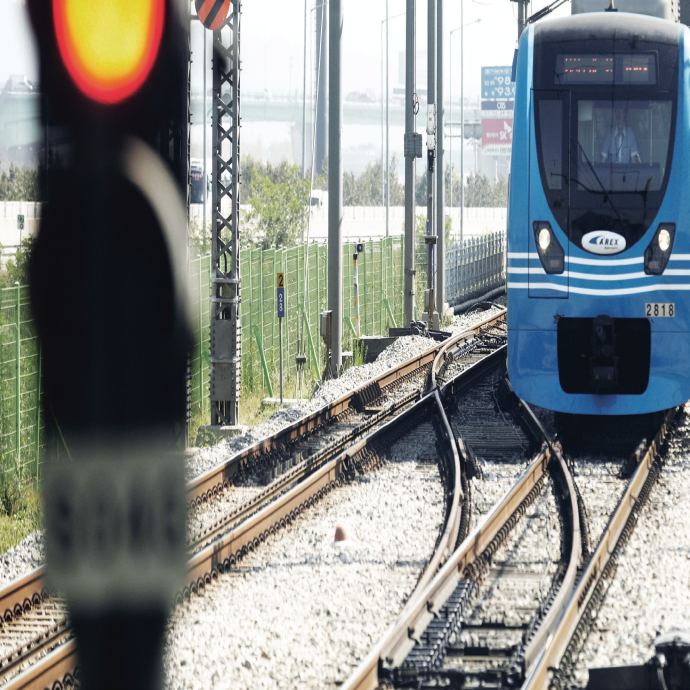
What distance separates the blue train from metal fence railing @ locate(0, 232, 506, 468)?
4646 mm

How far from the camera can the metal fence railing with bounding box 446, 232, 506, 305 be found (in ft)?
98.4

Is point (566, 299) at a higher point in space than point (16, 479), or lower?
higher

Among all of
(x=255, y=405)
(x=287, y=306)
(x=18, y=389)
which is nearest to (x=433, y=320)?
(x=287, y=306)

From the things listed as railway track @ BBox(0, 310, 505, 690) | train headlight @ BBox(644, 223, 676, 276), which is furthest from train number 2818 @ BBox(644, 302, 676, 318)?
railway track @ BBox(0, 310, 505, 690)

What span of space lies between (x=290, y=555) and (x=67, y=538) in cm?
180

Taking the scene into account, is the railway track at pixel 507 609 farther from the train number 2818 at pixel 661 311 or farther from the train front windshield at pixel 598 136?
the train front windshield at pixel 598 136

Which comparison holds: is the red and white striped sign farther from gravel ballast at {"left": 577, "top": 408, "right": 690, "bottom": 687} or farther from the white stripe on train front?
gravel ballast at {"left": 577, "top": 408, "right": 690, "bottom": 687}

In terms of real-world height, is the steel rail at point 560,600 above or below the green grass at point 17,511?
above

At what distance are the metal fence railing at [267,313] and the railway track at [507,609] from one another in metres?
4.72

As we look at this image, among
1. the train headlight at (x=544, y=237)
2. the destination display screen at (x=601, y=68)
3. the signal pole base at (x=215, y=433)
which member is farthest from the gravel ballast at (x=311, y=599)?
the destination display screen at (x=601, y=68)

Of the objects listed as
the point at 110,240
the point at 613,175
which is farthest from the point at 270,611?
the point at 110,240

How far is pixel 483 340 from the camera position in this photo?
19.4 m

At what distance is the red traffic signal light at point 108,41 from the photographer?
5.83 metres

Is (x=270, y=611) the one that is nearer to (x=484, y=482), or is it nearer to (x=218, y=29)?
(x=484, y=482)
